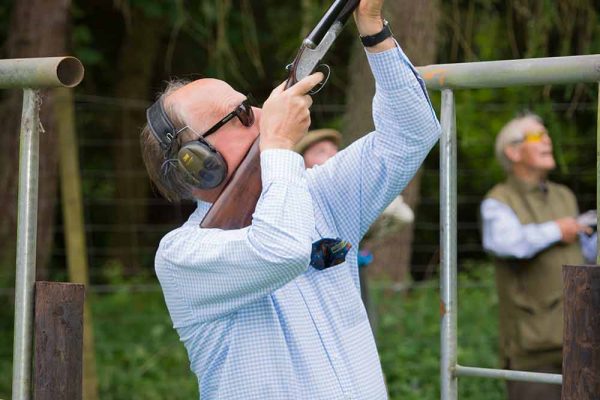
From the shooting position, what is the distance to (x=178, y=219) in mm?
9375

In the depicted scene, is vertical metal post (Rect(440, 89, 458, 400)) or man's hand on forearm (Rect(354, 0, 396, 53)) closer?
man's hand on forearm (Rect(354, 0, 396, 53))

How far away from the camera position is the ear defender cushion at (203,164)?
2303 mm

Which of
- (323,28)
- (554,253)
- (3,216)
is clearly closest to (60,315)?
(323,28)

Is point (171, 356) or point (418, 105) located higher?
point (418, 105)

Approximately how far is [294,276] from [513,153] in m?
3.17

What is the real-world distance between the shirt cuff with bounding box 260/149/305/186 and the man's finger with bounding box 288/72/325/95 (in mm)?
135

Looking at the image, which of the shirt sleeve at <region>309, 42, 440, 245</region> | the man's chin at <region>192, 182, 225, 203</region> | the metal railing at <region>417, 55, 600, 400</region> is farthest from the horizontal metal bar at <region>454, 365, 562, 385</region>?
the man's chin at <region>192, 182, 225, 203</region>

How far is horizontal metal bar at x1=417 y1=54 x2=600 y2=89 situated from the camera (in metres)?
2.16

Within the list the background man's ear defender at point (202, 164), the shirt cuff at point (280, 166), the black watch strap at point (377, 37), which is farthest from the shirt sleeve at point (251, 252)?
the black watch strap at point (377, 37)

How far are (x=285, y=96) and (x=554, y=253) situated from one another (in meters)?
2.89

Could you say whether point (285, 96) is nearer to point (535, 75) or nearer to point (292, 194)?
point (292, 194)

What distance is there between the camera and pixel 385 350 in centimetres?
632

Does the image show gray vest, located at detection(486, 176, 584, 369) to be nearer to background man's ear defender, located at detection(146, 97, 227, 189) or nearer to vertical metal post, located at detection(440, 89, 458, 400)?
vertical metal post, located at detection(440, 89, 458, 400)

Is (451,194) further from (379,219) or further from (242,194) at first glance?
(379,219)
